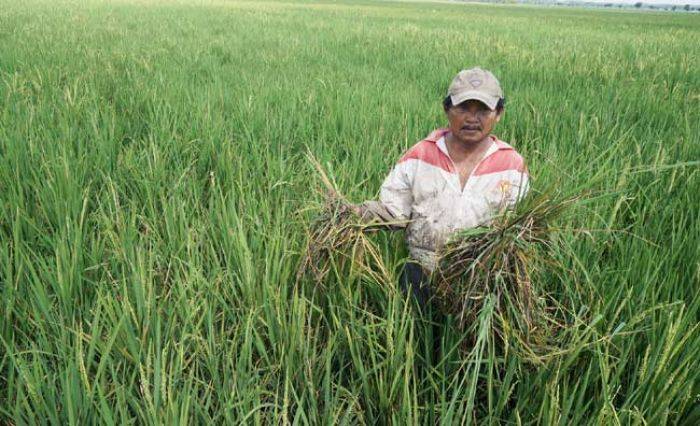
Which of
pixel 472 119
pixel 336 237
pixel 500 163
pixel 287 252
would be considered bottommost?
pixel 287 252

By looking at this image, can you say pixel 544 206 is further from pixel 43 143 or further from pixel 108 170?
pixel 43 143

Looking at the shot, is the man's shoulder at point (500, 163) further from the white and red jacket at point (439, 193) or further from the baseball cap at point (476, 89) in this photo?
the baseball cap at point (476, 89)

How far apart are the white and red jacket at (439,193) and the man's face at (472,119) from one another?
0.07 m

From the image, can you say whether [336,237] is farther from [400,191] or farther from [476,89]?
[476,89]

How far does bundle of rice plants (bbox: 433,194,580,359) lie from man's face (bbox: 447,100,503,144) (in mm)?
250

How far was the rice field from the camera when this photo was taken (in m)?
0.87

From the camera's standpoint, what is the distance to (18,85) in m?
3.12

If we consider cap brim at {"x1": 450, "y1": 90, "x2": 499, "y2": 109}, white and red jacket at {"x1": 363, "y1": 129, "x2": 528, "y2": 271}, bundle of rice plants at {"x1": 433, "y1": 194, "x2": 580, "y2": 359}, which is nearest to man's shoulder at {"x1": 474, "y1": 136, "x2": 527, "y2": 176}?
white and red jacket at {"x1": 363, "y1": 129, "x2": 528, "y2": 271}

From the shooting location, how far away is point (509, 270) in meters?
0.86

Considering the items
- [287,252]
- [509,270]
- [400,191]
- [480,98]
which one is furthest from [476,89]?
[287,252]

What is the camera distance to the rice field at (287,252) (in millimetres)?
869

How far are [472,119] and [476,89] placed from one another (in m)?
0.07

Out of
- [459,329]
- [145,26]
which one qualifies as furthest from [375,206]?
[145,26]

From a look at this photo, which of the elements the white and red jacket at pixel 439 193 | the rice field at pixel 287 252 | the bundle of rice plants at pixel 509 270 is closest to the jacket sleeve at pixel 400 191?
the white and red jacket at pixel 439 193
